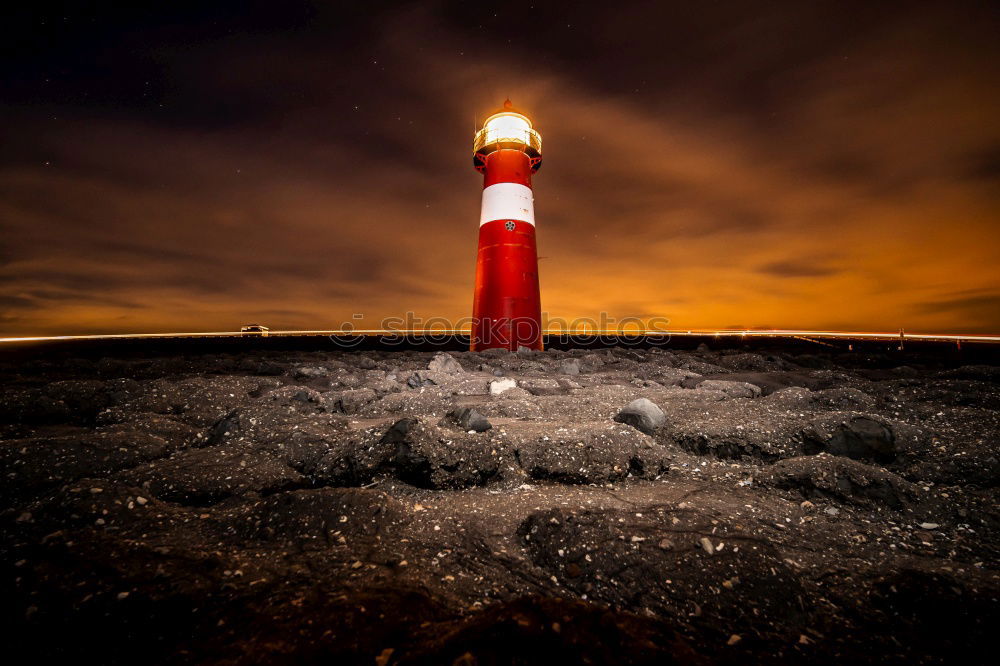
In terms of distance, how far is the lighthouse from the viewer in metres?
11.2

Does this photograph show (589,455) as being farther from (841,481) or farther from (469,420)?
(841,481)

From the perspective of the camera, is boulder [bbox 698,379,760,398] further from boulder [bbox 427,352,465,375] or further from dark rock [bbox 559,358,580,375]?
boulder [bbox 427,352,465,375]

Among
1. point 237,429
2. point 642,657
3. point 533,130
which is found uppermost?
point 533,130

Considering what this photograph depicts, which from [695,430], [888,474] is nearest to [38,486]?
[695,430]

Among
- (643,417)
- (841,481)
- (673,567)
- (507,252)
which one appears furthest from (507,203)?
(673,567)

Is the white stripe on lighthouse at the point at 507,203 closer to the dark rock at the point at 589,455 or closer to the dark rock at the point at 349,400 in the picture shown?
the dark rock at the point at 349,400

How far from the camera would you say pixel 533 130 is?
13.0 metres

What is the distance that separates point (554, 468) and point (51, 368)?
1008 centimetres

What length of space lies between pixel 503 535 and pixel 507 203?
1058cm

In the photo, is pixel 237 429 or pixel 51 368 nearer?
pixel 237 429

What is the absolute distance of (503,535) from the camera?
84.6 inches

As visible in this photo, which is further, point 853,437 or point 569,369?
point 569,369

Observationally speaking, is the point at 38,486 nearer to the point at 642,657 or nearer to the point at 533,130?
the point at 642,657

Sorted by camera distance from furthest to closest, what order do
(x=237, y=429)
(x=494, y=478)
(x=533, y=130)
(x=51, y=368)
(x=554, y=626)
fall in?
(x=533, y=130) < (x=51, y=368) < (x=237, y=429) < (x=494, y=478) < (x=554, y=626)
